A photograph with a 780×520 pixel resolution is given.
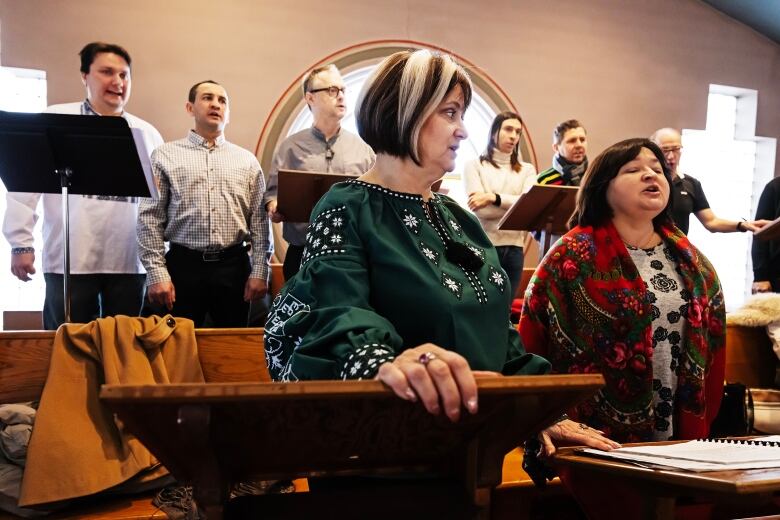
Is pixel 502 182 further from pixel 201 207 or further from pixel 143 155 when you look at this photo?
pixel 143 155

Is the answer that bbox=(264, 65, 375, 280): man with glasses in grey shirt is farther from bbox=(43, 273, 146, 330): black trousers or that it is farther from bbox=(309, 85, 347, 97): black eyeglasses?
bbox=(43, 273, 146, 330): black trousers

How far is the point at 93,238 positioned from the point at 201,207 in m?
0.62

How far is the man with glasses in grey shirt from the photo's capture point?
133 inches

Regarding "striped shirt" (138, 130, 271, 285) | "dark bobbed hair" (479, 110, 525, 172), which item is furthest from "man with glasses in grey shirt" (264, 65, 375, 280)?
"dark bobbed hair" (479, 110, 525, 172)

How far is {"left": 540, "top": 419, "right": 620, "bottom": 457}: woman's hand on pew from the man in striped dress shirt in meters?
2.01

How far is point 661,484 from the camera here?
1.10 metres

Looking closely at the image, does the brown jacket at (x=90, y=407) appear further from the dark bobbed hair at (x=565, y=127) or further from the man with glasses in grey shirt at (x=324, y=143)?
the dark bobbed hair at (x=565, y=127)

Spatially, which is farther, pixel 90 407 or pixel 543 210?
pixel 543 210

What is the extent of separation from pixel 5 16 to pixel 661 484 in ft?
16.3

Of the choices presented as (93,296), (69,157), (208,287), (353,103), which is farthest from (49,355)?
(353,103)

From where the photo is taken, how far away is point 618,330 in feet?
6.03

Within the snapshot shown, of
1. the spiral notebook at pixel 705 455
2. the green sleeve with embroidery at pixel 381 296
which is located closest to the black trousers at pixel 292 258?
the green sleeve with embroidery at pixel 381 296

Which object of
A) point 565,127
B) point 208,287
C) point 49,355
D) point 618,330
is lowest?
point 49,355

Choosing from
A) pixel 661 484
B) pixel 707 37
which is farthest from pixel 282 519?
pixel 707 37
